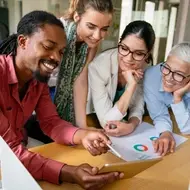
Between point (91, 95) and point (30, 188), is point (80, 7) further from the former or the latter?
point (30, 188)

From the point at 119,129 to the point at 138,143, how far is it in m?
0.09

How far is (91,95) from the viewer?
4.04ft

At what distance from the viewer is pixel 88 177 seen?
659 mm

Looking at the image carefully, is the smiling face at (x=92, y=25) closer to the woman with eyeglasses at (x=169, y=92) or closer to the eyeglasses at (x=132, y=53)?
the eyeglasses at (x=132, y=53)

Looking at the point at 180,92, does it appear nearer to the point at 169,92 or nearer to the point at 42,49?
the point at 169,92

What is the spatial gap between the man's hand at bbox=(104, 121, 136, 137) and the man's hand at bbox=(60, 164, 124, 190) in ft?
0.99

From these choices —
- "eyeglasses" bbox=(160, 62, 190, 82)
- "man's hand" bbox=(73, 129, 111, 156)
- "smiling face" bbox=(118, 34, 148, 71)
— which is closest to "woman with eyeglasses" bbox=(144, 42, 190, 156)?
"eyeglasses" bbox=(160, 62, 190, 82)

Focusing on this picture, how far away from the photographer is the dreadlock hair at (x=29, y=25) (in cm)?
87

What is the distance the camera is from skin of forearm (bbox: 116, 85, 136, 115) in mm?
1119

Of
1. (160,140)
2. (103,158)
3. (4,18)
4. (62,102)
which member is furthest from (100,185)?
(4,18)

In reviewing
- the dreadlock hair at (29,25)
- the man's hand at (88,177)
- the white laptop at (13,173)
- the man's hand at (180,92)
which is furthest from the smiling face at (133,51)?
the white laptop at (13,173)

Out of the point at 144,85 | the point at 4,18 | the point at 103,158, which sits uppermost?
the point at 4,18

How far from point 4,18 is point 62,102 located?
1.33 metres

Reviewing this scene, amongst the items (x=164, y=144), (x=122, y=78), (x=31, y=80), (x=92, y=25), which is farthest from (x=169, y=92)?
(x=31, y=80)
